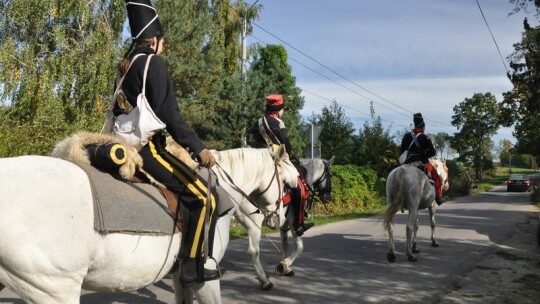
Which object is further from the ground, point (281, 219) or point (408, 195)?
point (408, 195)

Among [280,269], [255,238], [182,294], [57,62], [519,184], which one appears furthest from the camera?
[519,184]

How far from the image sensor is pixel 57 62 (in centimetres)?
1880

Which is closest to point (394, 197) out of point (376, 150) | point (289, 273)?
point (289, 273)

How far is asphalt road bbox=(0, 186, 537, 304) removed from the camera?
6305mm

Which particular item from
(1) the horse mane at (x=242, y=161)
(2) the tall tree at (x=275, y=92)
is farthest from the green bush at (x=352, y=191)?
(1) the horse mane at (x=242, y=161)

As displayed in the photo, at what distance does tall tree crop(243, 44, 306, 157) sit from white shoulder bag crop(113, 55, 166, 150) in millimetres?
18207

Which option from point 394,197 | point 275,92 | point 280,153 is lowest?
point 394,197

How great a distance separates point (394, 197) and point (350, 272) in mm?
2389

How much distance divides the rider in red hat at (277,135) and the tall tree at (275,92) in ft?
46.1

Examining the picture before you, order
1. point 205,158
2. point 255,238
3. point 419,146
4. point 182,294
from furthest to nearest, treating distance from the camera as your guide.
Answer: point 419,146 → point 255,238 → point 182,294 → point 205,158

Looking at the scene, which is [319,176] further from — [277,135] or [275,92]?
[275,92]

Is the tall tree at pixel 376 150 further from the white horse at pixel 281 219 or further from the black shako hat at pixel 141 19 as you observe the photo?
the black shako hat at pixel 141 19

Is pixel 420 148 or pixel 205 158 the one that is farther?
pixel 420 148

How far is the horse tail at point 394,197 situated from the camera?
30.5ft
